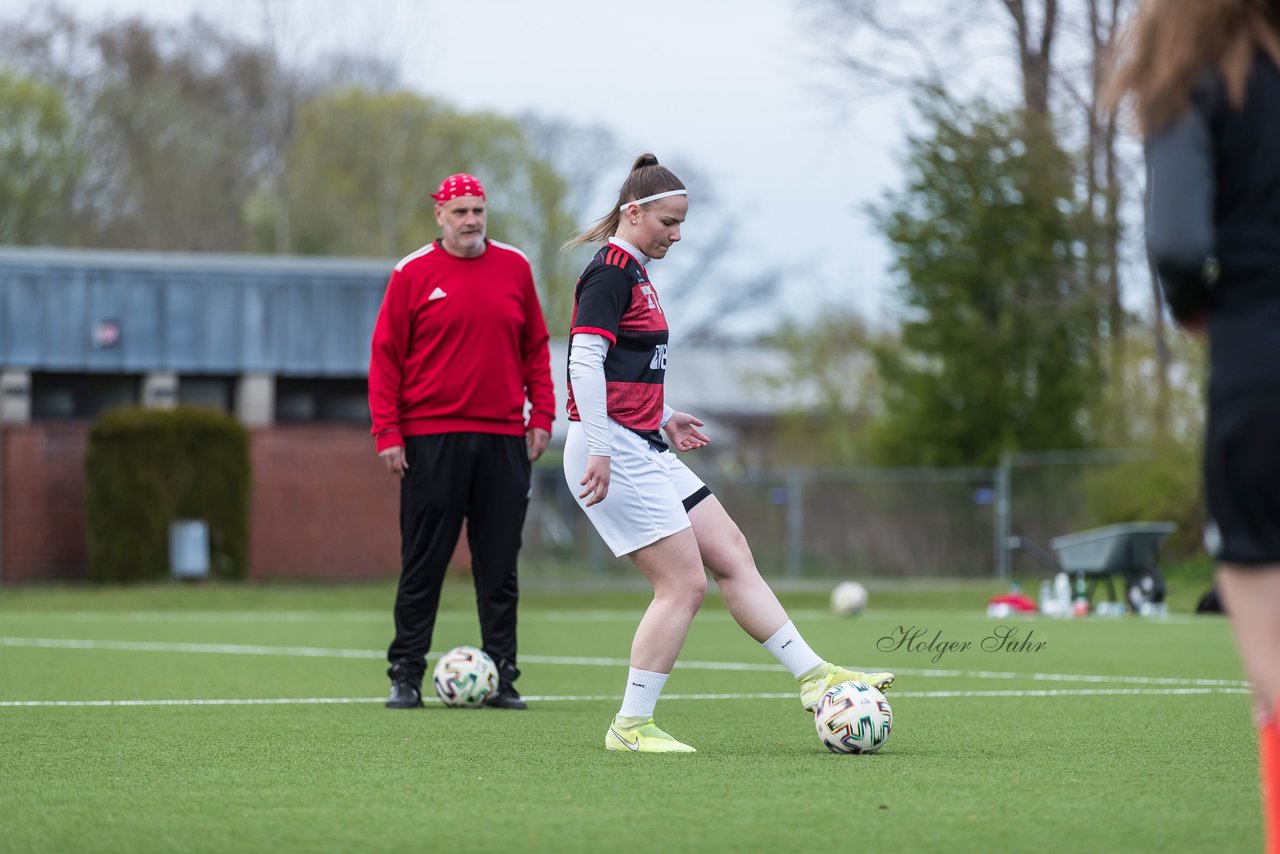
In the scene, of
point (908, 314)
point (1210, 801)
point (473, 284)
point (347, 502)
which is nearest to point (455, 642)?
point (473, 284)

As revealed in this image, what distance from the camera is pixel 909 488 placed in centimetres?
2666

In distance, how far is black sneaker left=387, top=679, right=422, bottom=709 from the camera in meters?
7.53

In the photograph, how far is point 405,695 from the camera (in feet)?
24.8

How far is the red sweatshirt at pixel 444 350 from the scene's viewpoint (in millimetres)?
7625

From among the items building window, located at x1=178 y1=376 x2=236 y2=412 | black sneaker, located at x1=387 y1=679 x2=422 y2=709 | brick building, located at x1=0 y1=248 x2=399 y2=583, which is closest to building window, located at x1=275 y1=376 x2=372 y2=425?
brick building, located at x1=0 y1=248 x2=399 y2=583

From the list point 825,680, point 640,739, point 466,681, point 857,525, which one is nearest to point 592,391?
point 640,739

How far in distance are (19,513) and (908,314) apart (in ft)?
45.5

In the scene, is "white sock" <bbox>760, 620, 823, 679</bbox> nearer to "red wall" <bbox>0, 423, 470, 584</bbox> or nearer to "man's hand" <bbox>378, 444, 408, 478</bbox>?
"man's hand" <bbox>378, 444, 408, 478</bbox>

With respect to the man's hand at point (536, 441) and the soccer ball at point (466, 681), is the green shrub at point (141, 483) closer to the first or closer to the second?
the man's hand at point (536, 441)

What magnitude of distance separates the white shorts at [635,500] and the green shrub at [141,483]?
58.6ft

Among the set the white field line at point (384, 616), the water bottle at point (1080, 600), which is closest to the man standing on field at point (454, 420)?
the white field line at point (384, 616)

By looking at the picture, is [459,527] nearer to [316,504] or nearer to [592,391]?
[592,391]

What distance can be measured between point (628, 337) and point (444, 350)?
5.82 ft

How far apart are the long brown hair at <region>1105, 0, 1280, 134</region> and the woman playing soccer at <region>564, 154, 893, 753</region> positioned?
115 inches
